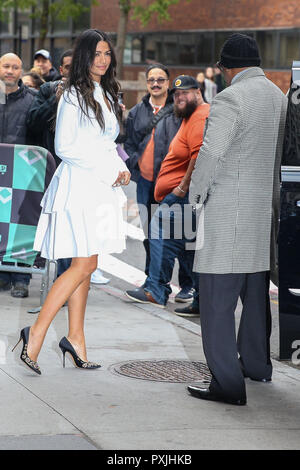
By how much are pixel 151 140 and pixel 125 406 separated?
14.2ft

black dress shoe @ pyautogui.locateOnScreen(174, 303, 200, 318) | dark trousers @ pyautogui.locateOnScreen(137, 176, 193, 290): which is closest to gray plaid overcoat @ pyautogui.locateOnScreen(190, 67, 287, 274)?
black dress shoe @ pyautogui.locateOnScreen(174, 303, 200, 318)

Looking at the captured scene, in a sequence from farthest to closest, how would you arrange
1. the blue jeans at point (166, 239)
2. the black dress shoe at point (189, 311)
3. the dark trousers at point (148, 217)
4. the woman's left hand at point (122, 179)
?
the dark trousers at point (148, 217)
the blue jeans at point (166, 239)
the black dress shoe at point (189, 311)
the woman's left hand at point (122, 179)

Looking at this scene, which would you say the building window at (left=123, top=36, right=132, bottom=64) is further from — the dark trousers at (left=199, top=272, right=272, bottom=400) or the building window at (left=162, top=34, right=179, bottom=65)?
the dark trousers at (left=199, top=272, right=272, bottom=400)

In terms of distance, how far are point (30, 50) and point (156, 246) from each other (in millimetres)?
39171

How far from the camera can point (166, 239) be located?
862 centimetres

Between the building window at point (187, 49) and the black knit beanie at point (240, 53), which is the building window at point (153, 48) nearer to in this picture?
the building window at point (187, 49)

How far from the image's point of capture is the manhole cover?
20.2 ft

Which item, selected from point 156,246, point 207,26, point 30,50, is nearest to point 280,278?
point 156,246

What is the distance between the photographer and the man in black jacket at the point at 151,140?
905cm

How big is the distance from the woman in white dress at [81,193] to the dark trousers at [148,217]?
2759mm

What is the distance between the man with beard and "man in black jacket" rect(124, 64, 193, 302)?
9.5 inches

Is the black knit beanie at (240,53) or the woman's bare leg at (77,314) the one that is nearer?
the black knit beanie at (240,53)

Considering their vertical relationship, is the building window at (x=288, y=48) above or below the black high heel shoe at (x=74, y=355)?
above

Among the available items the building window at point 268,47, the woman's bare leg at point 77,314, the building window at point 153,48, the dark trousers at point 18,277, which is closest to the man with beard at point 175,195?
the dark trousers at point 18,277
